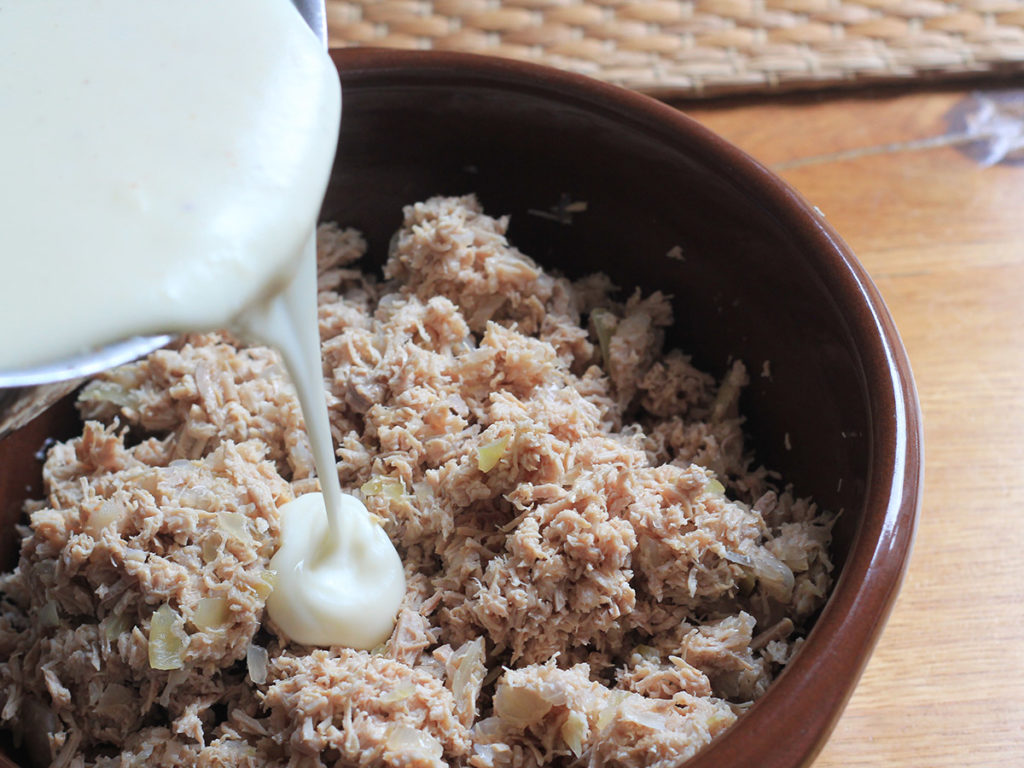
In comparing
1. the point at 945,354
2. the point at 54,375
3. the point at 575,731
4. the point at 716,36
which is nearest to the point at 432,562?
the point at 575,731

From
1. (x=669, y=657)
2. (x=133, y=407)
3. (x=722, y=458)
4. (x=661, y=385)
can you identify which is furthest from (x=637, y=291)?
(x=133, y=407)

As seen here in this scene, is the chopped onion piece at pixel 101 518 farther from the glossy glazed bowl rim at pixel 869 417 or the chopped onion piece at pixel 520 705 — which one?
the glossy glazed bowl rim at pixel 869 417

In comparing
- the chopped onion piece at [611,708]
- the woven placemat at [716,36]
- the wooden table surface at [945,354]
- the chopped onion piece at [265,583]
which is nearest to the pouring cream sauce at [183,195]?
the chopped onion piece at [265,583]

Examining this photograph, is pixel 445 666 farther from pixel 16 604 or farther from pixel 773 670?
pixel 16 604

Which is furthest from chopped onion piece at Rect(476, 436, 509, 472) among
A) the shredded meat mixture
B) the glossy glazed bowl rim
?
the glossy glazed bowl rim

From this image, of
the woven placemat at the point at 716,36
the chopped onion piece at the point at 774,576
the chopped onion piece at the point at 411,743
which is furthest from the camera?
the woven placemat at the point at 716,36
